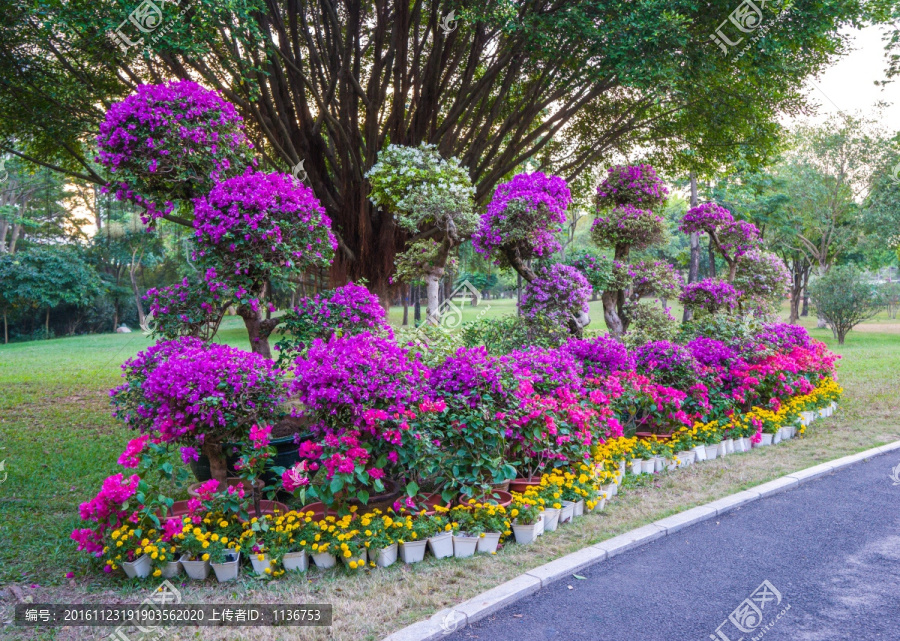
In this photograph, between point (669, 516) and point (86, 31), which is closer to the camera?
point (669, 516)

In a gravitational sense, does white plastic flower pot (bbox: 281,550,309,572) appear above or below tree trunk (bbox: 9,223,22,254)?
below

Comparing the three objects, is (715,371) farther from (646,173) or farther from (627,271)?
(646,173)

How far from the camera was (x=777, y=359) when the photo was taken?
7535 millimetres

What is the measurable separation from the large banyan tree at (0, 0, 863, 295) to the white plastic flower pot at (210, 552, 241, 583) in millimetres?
5340

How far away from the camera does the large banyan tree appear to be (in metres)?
7.17

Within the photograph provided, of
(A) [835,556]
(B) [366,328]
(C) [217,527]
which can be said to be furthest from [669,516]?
(C) [217,527]

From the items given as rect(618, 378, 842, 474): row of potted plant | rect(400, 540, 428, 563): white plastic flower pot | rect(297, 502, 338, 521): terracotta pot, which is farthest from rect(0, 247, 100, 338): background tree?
rect(400, 540, 428, 563): white plastic flower pot

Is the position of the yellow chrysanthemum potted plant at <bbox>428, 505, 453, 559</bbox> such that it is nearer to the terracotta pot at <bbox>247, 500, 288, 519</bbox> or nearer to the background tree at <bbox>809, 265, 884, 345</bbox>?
the terracotta pot at <bbox>247, 500, 288, 519</bbox>

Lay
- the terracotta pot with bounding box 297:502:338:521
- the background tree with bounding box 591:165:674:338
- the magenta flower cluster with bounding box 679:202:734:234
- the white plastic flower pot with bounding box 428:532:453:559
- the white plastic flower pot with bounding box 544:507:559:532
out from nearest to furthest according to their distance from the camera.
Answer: the white plastic flower pot with bounding box 428:532:453:559 → the terracotta pot with bounding box 297:502:338:521 → the white plastic flower pot with bounding box 544:507:559:532 → the background tree with bounding box 591:165:674:338 → the magenta flower cluster with bounding box 679:202:734:234

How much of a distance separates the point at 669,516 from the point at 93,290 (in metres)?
31.9

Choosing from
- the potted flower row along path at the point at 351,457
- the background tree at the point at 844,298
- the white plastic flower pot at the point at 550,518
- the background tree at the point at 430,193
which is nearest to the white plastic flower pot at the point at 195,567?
the potted flower row along path at the point at 351,457

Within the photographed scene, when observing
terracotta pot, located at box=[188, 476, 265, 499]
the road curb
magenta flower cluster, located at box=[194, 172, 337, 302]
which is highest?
magenta flower cluster, located at box=[194, 172, 337, 302]

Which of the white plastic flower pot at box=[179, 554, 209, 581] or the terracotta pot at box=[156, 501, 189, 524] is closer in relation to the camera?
the white plastic flower pot at box=[179, 554, 209, 581]

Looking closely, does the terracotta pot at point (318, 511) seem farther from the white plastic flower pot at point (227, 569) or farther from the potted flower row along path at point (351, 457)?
the white plastic flower pot at point (227, 569)
